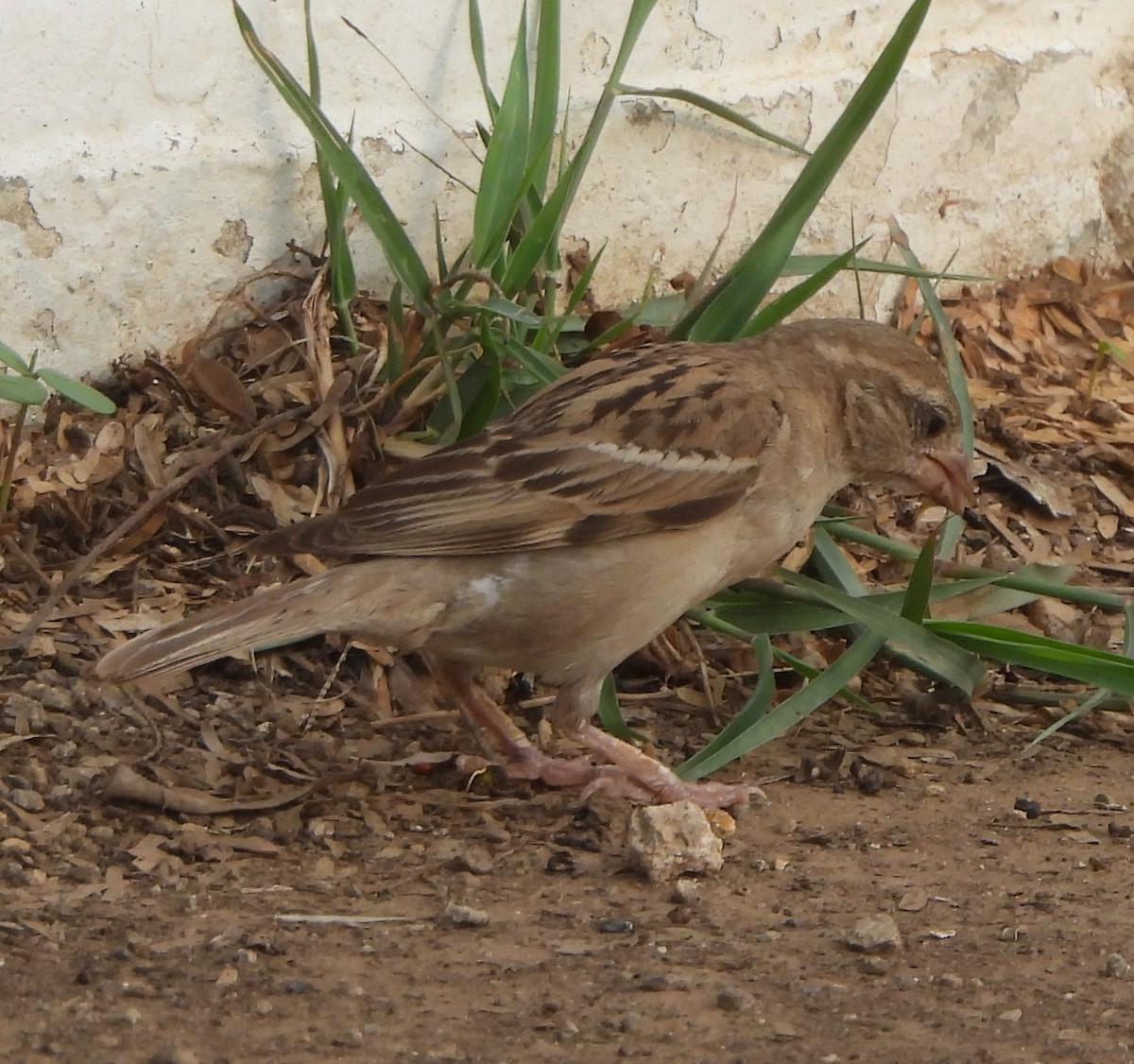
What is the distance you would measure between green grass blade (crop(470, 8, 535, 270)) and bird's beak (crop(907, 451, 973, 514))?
1220mm

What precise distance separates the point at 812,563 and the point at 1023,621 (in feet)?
2.18

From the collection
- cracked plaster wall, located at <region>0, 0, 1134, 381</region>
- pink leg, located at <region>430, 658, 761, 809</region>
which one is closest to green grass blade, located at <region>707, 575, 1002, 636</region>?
pink leg, located at <region>430, 658, 761, 809</region>

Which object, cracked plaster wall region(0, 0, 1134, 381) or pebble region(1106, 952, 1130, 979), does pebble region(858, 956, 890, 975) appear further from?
cracked plaster wall region(0, 0, 1134, 381)

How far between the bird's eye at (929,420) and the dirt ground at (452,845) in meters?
0.67

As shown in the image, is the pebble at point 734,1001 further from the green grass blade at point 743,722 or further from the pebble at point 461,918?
the green grass blade at point 743,722

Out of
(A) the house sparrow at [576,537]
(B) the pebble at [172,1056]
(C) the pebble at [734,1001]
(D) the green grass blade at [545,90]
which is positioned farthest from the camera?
(D) the green grass blade at [545,90]

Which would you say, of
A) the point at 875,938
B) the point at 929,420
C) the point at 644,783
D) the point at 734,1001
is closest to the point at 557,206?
the point at 929,420

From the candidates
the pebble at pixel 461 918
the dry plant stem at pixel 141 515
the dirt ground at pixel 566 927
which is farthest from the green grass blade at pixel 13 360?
the pebble at pixel 461 918

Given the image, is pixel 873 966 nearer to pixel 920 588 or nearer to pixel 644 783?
pixel 644 783

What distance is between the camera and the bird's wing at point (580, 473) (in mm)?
3871

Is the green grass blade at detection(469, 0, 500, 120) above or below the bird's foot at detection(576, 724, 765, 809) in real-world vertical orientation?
above

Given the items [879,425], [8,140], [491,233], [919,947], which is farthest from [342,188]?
[919,947]

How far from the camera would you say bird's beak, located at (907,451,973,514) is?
4523 millimetres

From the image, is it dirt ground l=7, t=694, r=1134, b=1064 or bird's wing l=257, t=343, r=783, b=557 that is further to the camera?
bird's wing l=257, t=343, r=783, b=557
